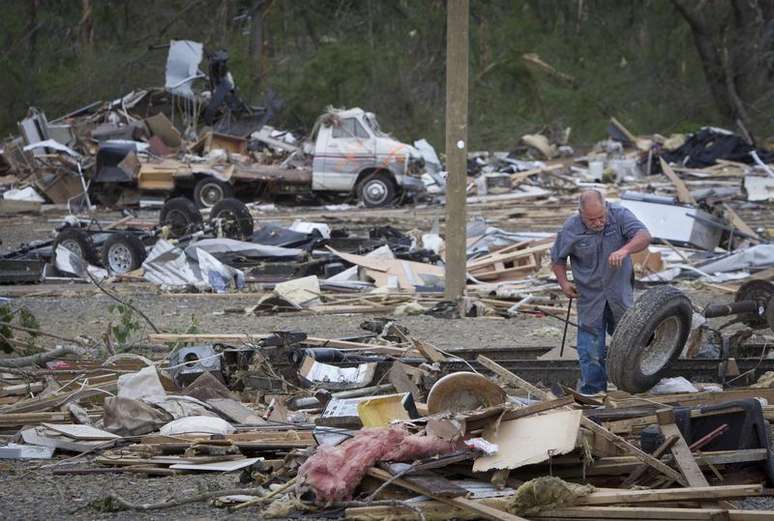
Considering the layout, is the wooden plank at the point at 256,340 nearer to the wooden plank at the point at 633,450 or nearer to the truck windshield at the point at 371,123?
the wooden plank at the point at 633,450

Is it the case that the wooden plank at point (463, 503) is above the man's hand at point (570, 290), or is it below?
below

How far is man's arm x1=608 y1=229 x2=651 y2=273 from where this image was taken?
8352 mm

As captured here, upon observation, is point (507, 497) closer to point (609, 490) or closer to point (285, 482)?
point (609, 490)

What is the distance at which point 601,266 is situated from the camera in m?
8.62

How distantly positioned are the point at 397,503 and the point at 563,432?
94 centimetres

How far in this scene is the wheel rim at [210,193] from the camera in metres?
26.9

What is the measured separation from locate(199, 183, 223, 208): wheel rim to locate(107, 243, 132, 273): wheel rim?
359 inches

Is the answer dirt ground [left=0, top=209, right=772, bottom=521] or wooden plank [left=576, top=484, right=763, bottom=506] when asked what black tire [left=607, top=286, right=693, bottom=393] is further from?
dirt ground [left=0, top=209, right=772, bottom=521]

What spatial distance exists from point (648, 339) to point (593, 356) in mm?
660

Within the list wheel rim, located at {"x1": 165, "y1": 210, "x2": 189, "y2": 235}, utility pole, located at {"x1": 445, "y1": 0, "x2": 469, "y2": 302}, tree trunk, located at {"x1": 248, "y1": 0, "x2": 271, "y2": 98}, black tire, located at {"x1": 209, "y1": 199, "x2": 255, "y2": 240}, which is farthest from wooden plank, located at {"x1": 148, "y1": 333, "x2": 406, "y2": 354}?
tree trunk, located at {"x1": 248, "y1": 0, "x2": 271, "y2": 98}

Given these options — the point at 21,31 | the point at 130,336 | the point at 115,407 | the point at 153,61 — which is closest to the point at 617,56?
the point at 153,61

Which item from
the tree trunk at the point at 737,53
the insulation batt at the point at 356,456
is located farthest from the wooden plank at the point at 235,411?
the tree trunk at the point at 737,53

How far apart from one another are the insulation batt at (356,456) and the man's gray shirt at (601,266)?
279 cm

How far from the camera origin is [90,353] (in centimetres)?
1080
